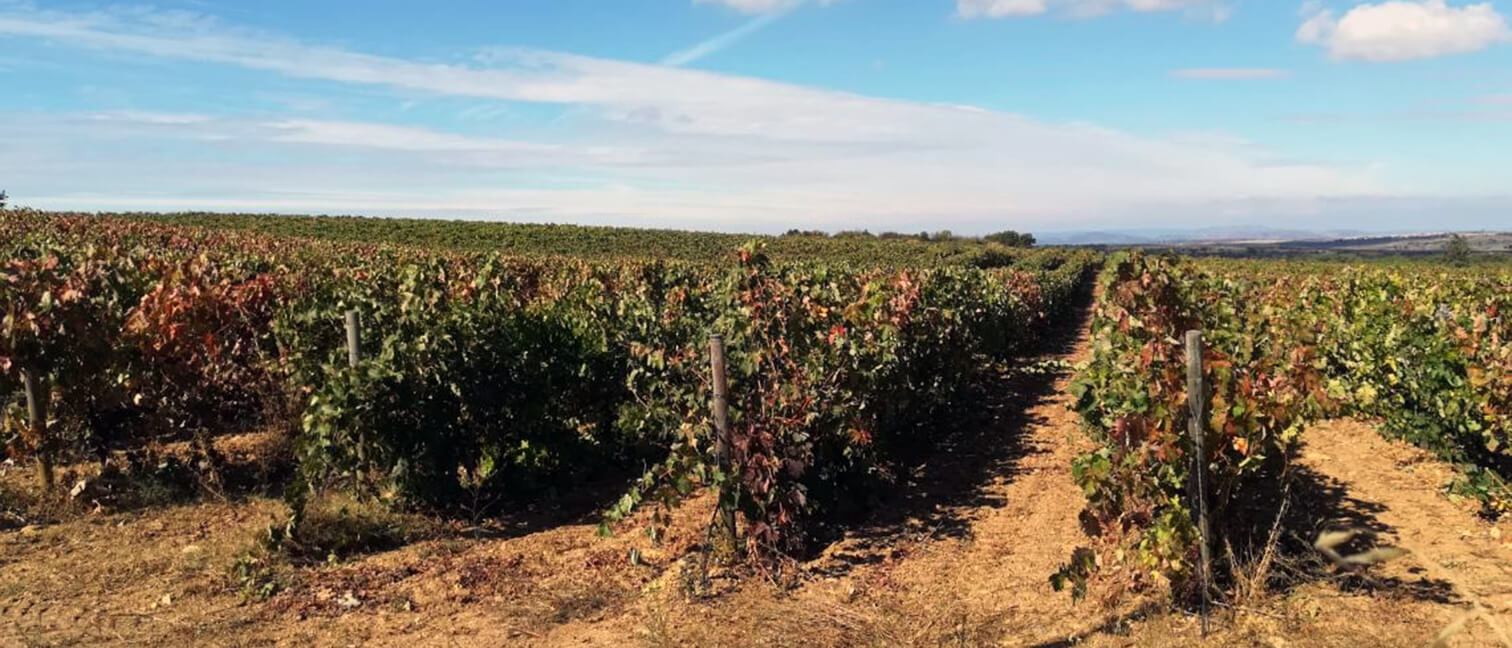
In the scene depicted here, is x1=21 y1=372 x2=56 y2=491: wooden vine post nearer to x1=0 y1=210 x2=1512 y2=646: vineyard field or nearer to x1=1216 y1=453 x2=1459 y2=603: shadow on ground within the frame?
x1=0 y1=210 x2=1512 y2=646: vineyard field

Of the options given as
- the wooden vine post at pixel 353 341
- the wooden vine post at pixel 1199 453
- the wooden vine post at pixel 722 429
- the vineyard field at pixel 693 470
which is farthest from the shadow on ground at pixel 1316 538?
the wooden vine post at pixel 353 341

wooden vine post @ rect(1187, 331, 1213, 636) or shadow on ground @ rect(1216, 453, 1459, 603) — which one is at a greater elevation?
wooden vine post @ rect(1187, 331, 1213, 636)

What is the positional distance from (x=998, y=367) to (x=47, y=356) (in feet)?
39.8

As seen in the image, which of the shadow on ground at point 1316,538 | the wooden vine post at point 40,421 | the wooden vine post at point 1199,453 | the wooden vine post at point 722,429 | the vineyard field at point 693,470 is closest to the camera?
the wooden vine post at point 1199,453

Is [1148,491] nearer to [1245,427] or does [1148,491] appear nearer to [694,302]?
[1245,427]

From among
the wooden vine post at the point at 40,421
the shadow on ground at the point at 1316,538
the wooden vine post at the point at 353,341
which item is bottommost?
the shadow on ground at the point at 1316,538

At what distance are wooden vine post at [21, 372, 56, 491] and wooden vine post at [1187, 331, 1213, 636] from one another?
7240 mm

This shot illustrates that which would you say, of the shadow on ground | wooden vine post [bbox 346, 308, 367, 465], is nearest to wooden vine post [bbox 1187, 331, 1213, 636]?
the shadow on ground

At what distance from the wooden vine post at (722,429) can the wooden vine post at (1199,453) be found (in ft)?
7.85

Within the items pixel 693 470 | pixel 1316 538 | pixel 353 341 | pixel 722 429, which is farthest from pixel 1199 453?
pixel 353 341

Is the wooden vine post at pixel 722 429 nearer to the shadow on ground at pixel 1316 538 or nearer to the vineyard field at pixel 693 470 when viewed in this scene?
the vineyard field at pixel 693 470

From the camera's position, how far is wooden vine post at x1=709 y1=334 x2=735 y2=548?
5.11 m

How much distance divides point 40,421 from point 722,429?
15.9ft

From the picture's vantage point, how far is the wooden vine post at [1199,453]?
4332mm
